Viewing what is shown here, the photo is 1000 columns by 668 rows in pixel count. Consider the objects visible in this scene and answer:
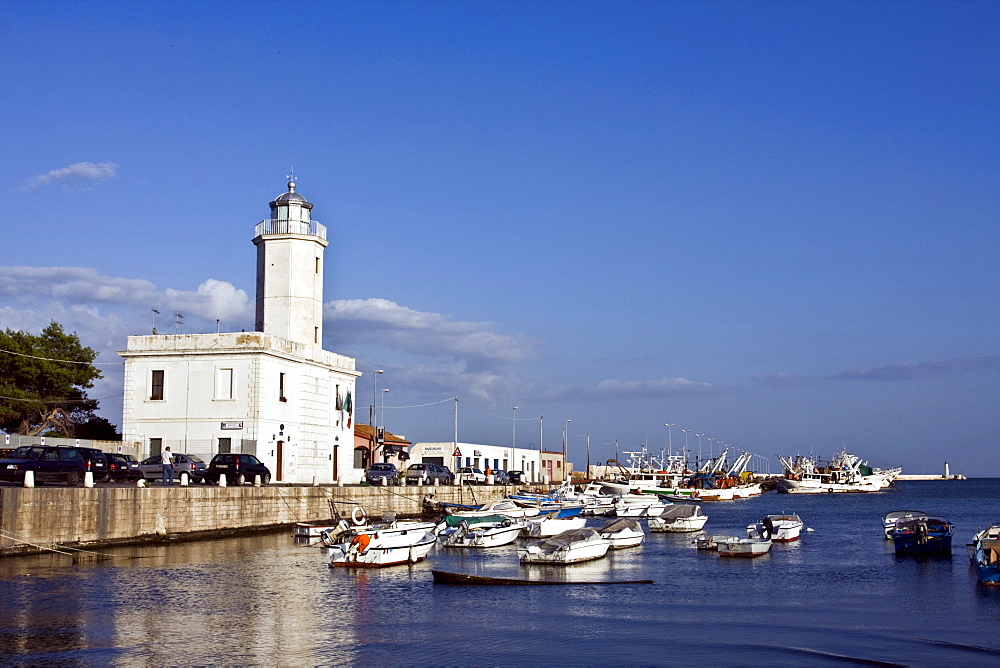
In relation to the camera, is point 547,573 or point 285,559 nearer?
point 547,573

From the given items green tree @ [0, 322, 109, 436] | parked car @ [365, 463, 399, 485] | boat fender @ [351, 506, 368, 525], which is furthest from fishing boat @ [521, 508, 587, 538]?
green tree @ [0, 322, 109, 436]

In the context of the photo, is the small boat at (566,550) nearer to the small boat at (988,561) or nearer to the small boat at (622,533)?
the small boat at (622,533)

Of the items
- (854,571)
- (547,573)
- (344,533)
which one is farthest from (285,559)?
(854,571)

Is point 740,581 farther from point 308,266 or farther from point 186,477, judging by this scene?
point 308,266

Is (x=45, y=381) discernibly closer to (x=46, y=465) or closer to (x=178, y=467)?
(x=178, y=467)

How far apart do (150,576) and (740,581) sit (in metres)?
18.5

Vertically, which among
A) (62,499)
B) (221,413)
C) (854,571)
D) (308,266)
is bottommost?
(854,571)

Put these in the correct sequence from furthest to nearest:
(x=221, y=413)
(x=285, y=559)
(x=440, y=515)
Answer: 1. (x=440, y=515)
2. (x=221, y=413)
3. (x=285, y=559)

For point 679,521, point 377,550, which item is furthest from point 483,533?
point 679,521

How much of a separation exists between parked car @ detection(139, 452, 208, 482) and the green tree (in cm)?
1508

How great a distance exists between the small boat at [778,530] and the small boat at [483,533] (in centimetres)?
1097

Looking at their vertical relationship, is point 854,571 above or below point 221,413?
below

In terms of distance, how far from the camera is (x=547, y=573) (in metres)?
33.8

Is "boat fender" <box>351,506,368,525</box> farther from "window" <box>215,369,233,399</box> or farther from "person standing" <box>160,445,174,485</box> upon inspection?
"window" <box>215,369,233,399</box>
